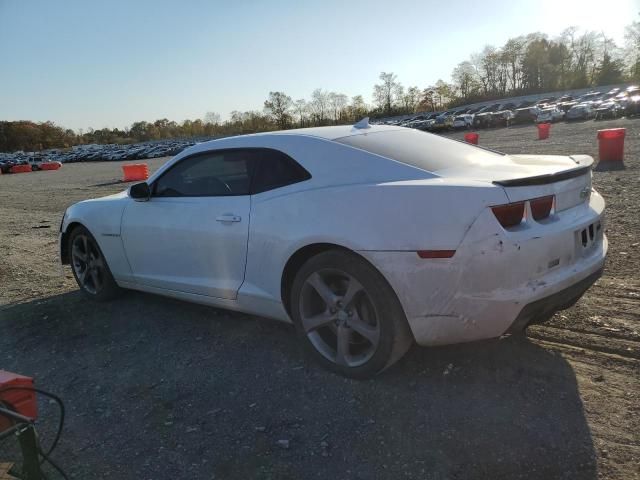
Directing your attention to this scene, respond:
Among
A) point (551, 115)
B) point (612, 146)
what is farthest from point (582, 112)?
point (612, 146)

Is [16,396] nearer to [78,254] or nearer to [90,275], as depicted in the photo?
[90,275]

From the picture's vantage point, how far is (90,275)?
523 cm

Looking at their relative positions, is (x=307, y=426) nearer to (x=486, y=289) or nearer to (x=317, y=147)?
(x=486, y=289)

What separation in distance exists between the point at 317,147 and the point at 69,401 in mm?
2272

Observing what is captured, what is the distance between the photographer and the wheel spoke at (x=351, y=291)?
308cm

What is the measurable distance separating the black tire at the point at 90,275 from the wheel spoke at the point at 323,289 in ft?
8.55

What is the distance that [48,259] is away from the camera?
744 cm

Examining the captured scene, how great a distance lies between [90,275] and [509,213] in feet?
13.5

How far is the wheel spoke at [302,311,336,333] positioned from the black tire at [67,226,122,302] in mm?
2490

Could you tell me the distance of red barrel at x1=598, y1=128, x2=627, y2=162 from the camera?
41.2ft

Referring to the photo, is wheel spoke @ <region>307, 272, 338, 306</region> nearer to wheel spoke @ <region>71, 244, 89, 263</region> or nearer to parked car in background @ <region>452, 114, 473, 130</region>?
wheel spoke @ <region>71, 244, 89, 263</region>

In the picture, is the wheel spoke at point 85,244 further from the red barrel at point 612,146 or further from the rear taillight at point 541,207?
the red barrel at point 612,146

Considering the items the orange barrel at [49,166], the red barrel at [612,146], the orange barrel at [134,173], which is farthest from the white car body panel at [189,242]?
the orange barrel at [49,166]

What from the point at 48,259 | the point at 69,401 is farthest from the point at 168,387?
the point at 48,259
